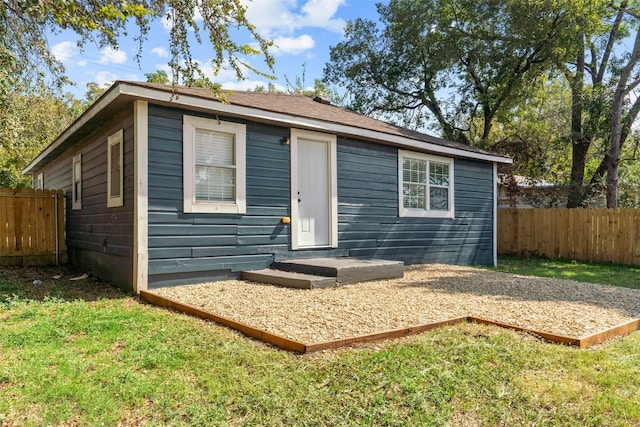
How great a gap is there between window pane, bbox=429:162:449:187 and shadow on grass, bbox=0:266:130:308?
6.62m

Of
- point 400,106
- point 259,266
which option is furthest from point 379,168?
point 400,106

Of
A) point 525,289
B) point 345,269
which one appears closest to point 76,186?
point 345,269

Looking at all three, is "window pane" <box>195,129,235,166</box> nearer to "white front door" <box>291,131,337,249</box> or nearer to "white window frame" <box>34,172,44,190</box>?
"white front door" <box>291,131,337,249</box>

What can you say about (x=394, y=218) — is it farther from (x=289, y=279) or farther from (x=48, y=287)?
(x=48, y=287)

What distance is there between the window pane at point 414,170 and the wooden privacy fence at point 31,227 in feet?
24.8

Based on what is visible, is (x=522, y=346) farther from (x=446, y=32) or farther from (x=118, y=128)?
(x=446, y=32)

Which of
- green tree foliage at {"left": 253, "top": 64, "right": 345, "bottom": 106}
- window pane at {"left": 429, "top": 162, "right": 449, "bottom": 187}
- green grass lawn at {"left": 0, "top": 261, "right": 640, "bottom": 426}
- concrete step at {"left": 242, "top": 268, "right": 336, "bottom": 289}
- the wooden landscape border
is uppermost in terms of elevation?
green tree foliage at {"left": 253, "top": 64, "right": 345, "bottom": 106}

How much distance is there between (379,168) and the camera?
27.7 ft

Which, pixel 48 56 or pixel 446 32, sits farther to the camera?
pixel 446 32

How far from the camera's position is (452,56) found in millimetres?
15000

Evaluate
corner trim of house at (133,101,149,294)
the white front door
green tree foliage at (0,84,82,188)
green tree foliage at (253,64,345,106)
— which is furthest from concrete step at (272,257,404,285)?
green tree foliage at (253,64,345,106)

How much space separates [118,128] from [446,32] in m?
12.7

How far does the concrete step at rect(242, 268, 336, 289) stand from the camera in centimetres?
565

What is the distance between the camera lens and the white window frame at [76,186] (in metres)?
8.57
